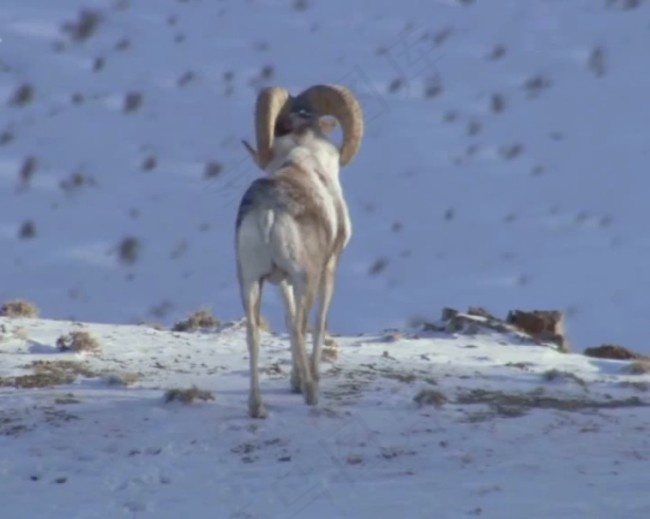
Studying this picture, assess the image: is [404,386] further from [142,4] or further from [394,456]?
[142,4]

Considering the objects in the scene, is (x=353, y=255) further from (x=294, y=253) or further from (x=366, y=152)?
(x=294, y=253)

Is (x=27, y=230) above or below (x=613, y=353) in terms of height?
above

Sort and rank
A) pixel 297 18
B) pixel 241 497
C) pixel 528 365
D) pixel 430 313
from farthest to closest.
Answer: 1. pixel 297 18
2. pixel 430 313
3. pixel 528 365
4. pixel 241 497

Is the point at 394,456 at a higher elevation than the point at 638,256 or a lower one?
lower

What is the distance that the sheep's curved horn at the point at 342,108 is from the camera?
13805mm

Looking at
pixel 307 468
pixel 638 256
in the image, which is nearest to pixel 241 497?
pixel 307 468

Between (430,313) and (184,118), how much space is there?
586 cm

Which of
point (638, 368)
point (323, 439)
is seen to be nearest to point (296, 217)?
point (323, 439)

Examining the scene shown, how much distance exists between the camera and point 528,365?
50.0 ft

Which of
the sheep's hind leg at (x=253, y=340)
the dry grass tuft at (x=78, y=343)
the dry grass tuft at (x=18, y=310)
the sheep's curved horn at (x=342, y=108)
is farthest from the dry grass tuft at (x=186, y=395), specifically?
the dry grass tuft at (x=18, y=310)

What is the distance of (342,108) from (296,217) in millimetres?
1611

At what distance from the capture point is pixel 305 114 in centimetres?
1373

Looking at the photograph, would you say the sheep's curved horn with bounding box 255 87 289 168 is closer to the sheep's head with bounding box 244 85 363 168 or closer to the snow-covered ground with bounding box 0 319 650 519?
the sheep's head with bounding box 244 85 363 168

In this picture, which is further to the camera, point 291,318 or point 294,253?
point 291,318
